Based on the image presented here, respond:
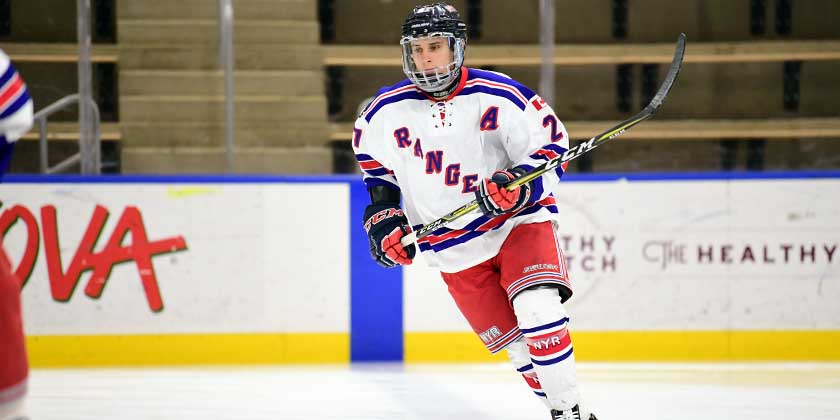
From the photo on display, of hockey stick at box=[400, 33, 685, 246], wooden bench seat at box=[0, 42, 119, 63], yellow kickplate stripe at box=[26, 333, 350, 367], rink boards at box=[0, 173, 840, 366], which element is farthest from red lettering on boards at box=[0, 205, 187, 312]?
hockey stick at box=[400, 33, 685, 246]

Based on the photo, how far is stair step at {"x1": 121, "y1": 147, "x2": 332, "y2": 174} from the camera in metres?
5.02

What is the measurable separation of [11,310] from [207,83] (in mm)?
3616

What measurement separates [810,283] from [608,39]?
6.08ft

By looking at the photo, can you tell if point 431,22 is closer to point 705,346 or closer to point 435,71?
point 435,71

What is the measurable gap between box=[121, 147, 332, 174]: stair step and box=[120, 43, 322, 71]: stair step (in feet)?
1.59

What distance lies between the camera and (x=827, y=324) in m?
4.76

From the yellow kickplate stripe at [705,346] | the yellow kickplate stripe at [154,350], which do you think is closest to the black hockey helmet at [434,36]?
the yellow kickplate stripe at [705,346]

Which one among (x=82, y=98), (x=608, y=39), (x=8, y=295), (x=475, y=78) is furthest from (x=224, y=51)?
(x=8, y=295)

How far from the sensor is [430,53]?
272 centimetres

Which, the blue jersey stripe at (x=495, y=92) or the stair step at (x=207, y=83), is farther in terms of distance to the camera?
the stair step at (x=207, y=83)

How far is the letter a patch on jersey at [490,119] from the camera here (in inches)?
108

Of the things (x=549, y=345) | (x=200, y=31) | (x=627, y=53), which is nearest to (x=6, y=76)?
(x=549, y=345)

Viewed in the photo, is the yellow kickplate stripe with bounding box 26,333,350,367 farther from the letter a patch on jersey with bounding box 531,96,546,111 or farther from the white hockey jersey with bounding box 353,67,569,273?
the letter a patch on jersey with bounding box 531,96,546,111

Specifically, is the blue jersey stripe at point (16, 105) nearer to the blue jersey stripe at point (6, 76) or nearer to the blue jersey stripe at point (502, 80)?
the blue jersey stripe at point (6, 76)
